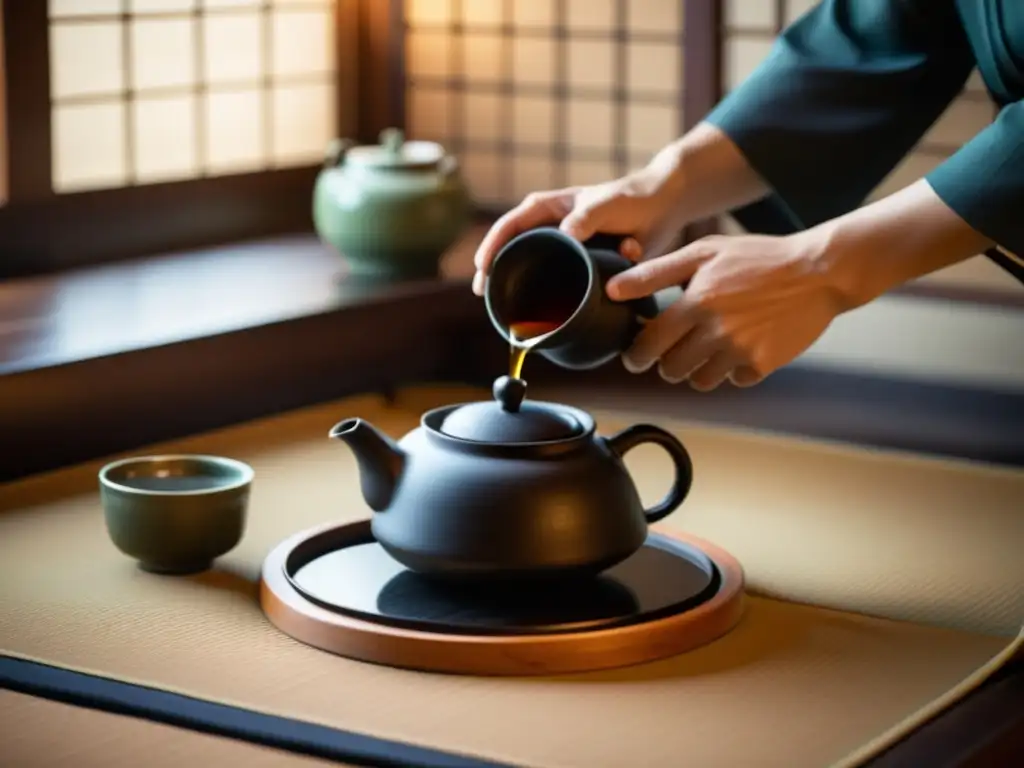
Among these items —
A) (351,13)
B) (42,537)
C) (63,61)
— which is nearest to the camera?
(42,537)

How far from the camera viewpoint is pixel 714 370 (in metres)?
2.06

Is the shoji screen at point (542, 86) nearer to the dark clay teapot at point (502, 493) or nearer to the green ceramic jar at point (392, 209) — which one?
the green ceramic jar at point (392, 209)

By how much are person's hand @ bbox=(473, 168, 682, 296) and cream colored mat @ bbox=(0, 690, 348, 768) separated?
0.66 metres

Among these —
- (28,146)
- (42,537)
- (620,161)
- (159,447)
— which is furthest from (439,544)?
(620,161)

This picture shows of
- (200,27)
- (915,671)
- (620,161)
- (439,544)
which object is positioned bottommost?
(915,671)

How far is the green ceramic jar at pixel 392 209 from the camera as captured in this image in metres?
3.26

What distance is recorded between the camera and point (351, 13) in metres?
4.02

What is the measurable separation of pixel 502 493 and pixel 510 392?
0.12 meters

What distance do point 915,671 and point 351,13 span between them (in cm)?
251

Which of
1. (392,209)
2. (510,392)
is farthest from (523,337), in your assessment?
(392,209)

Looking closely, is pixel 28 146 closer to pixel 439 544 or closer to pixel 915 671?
pixel 439 544

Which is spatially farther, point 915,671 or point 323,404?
point 323,404

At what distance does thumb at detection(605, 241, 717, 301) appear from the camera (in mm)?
1943

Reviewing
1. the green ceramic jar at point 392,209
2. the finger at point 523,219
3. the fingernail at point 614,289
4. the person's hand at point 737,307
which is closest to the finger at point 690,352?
the person's hand at point 737,307
